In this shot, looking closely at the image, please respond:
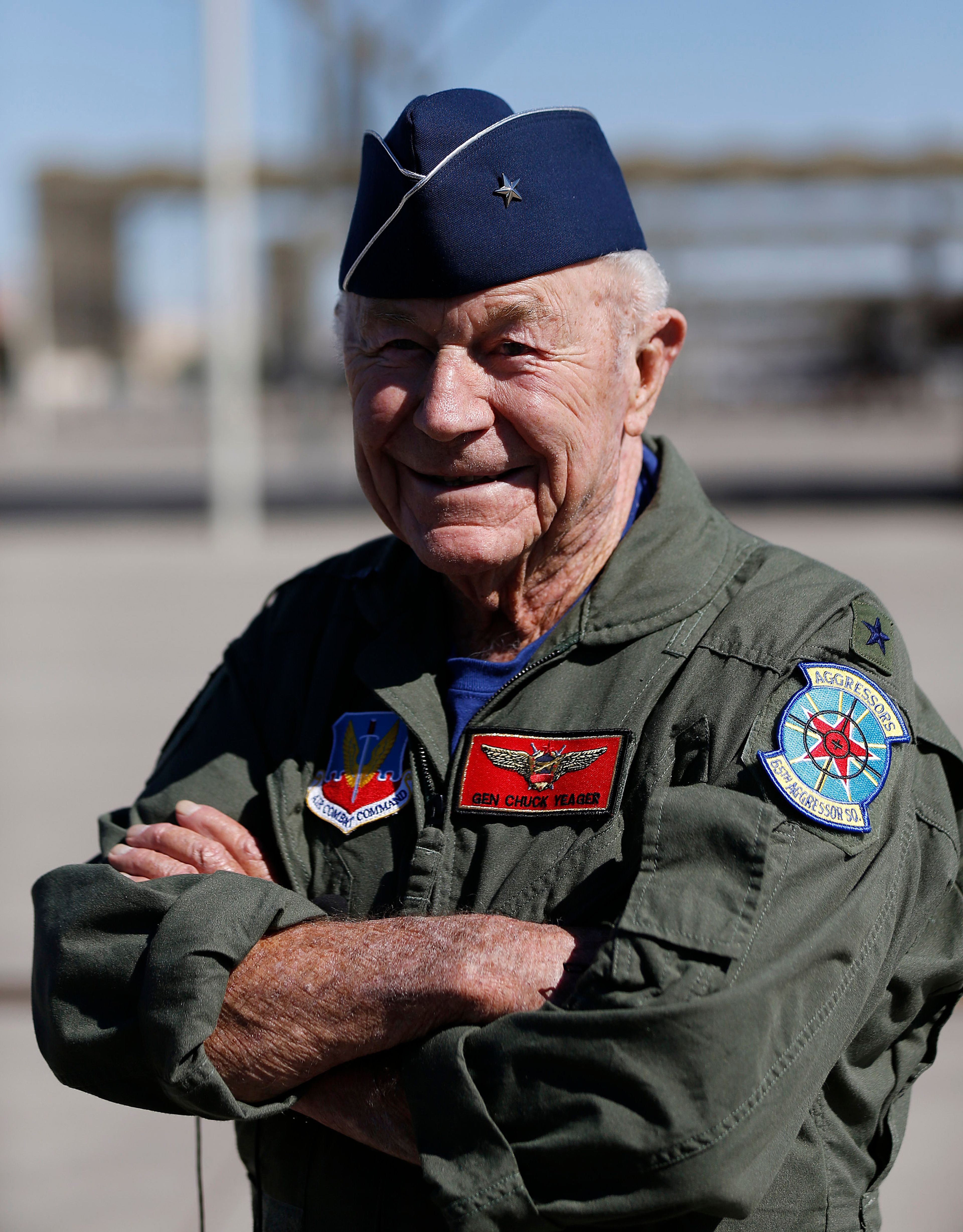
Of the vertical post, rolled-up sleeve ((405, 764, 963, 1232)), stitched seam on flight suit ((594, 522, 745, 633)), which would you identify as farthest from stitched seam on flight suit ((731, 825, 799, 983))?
the vertical post

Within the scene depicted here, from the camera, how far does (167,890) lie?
160 cm

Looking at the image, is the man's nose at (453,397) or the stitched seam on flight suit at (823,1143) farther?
the man's nose at (453,397)

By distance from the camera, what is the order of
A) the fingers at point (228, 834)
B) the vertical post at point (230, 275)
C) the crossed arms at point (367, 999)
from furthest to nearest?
the vertical post at point (230, 275) → the fingers at point (228, 834) → the crossed arms at point (367, 999)

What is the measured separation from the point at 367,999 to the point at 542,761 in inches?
15.1

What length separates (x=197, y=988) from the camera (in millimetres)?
1485

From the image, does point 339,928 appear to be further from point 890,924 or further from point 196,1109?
point 890,924

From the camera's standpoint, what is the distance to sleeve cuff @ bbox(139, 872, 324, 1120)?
4.87ft

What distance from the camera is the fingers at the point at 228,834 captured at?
5.87 feet

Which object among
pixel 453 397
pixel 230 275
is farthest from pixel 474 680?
pixel 230 275

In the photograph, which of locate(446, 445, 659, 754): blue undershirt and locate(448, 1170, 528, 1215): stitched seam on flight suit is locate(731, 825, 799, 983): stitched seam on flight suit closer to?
locate(448, 1170, 528, 1215): stitched seam on flight suit

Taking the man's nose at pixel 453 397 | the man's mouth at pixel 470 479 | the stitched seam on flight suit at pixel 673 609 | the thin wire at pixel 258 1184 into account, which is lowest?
the thin wire at pixel 258 1184

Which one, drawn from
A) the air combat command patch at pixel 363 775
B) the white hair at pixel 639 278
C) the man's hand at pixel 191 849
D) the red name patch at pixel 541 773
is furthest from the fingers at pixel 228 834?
the white hair at pixel 639 278

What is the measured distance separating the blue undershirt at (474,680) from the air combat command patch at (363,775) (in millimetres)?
80

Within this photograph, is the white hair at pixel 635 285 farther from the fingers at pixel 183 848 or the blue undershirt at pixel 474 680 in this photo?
the fingers at pixel 183 848
